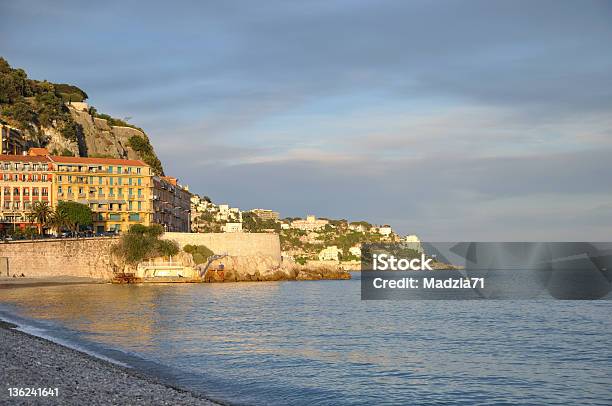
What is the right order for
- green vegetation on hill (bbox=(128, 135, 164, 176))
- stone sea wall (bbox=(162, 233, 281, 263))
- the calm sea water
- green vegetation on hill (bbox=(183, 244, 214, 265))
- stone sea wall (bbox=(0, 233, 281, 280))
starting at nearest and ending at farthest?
the calm sea water
stone sea wall (bbox=(0, 233, 281, 280))
green vegetation on hill (bbox=(183, 244, 214, 265))
stone sea wall (bbox=(162, 233, 281, 263))
green vegetation on hill (bbox=(128, 135, 164, 176))

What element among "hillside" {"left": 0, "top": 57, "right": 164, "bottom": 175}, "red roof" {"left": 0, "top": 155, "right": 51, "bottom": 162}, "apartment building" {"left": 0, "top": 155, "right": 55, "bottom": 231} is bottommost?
"apartment building" {"left": 0, "top": 155, "right": 55, "bottom": 231}

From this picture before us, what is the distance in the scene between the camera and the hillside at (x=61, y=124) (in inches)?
4828

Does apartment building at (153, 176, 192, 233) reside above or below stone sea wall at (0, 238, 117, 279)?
above

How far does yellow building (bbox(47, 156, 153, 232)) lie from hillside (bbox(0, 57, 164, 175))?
18857mm

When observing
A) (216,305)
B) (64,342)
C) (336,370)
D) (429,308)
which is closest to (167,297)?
(216,305)

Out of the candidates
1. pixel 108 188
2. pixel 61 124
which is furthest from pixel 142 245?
pixel 61 124

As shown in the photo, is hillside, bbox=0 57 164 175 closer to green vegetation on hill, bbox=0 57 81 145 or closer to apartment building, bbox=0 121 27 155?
green vegetation on hill, bbox=0 57 81 145

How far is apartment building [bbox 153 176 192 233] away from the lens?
11285 cm

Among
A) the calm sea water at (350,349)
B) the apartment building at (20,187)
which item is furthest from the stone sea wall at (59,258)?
the calm sea water at (350,349)

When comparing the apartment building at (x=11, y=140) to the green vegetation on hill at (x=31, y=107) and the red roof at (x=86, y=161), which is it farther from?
the red roof at (x=86, y=161)

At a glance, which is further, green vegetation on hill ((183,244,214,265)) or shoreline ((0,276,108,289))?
green vegetation on hill ((183,244,214,265))

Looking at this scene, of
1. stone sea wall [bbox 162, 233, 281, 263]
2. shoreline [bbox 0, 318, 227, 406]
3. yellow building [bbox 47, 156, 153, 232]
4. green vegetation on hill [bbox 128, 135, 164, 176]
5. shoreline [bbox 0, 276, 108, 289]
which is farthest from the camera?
green vegetation on hill [bbox 128, 135, 164, 176]

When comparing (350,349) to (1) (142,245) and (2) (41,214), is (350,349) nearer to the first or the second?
(1) (142,245)

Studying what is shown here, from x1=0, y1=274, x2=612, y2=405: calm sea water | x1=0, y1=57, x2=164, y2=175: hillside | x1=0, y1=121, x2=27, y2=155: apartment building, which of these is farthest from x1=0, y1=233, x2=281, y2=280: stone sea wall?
x1=0, y1=274, x2=612, y2=405: calm sea water
